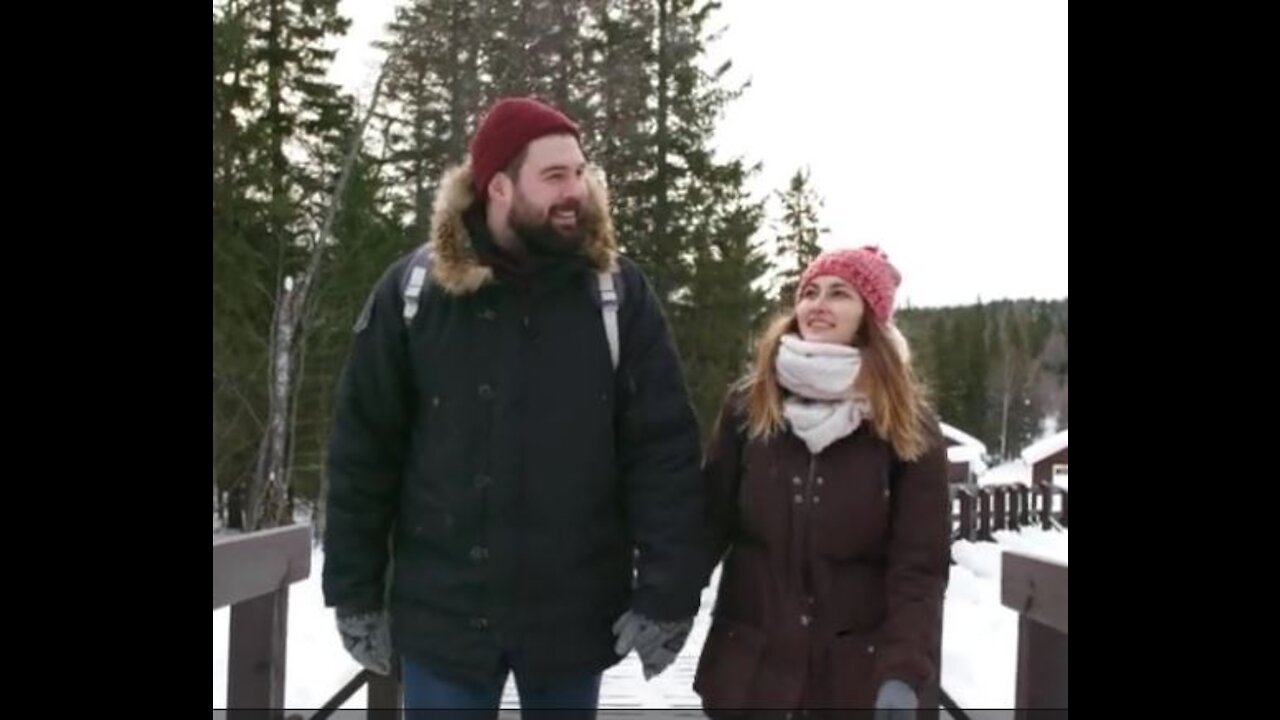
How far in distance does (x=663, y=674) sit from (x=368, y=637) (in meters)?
3.01

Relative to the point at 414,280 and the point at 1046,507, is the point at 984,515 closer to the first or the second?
the point at 1046,507

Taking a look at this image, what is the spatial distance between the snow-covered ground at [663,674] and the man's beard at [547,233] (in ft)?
4.31

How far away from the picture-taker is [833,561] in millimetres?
2223

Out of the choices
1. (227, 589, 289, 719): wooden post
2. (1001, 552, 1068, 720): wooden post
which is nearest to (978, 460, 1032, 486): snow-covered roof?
Answer: (1001, 552, 1068, 720): wooden post

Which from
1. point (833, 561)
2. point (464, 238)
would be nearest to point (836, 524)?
point (833, 561)

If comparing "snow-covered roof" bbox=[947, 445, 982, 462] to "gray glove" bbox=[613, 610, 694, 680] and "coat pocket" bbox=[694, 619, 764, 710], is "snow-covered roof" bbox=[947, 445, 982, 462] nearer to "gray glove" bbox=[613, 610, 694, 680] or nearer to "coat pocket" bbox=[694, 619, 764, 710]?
"coat pocket" bbox=[694, 619, 764, 710]

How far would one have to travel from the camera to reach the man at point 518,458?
2.10 meters

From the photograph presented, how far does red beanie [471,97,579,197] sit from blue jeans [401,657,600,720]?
85 cm

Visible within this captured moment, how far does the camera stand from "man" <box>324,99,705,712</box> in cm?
210

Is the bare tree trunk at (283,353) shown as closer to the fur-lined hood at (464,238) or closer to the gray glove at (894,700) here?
the fur-lined hood at (464,238)

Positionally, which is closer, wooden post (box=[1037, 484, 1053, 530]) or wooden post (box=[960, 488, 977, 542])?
wooden post (box=[960, 488, 977, 542])

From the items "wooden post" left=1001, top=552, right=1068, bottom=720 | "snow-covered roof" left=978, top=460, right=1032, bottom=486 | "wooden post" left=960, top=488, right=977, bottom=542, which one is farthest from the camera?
"snow-covered roof" left=978, top=460, right=1032, bottom=486
